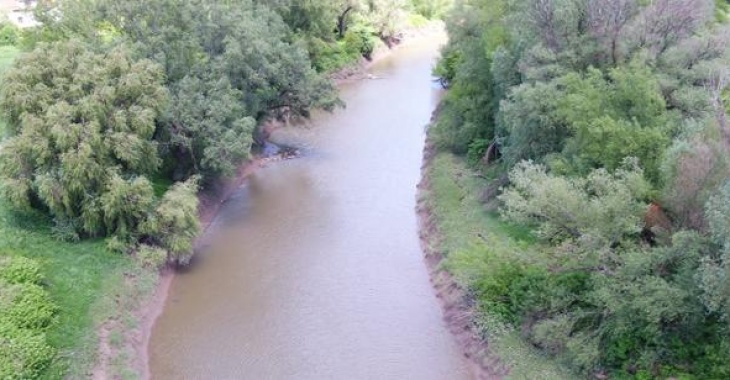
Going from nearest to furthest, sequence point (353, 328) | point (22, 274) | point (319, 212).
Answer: point (22, 274), point (353, 328), point (319, 212)

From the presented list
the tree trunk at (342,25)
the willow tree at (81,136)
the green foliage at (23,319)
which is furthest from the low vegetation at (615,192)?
the tree trunk at (342,25)

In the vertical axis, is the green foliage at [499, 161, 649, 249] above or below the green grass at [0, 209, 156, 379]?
above

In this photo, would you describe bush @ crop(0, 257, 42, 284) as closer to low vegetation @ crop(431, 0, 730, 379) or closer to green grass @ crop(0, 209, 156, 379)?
green grass @ crop(0, 209, 156, 379)

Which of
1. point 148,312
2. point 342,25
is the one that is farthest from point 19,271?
point 342,25

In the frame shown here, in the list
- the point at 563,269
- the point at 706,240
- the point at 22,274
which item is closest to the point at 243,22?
the point at 22,274

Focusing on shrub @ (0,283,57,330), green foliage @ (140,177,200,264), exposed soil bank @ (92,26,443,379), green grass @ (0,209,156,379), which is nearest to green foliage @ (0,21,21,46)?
exposed soil bank @ (92,26,443,379)

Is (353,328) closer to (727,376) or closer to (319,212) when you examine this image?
(319,212)
